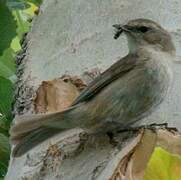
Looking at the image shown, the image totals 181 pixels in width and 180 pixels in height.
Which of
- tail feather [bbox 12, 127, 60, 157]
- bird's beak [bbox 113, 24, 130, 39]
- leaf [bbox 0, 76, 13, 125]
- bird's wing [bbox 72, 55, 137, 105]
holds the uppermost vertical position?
bird's beak [bbox 113, 24, 130, 39]

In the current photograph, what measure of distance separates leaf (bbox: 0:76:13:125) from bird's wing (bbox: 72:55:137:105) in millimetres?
739

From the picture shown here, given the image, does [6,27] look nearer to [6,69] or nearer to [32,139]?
[6,69]

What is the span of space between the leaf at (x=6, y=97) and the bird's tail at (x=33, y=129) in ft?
2.63

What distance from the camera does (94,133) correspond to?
264 cm

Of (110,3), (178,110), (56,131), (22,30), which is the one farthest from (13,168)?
(22,30)

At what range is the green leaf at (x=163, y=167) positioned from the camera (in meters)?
1.88

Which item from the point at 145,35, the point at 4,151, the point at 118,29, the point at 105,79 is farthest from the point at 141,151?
the point at 145,35

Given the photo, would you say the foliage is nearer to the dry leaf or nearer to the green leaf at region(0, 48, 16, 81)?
the green leaf at region(0, 48, 16, 81)

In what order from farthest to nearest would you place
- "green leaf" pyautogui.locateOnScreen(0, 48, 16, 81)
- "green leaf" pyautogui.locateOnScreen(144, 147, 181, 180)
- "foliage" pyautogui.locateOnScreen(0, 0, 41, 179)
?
"green leaf" pyautogui.locateOnScreen(0, 48, 16, 81) → "foliage" pyautogui.locateOnScreen(0, 0, 41, 179) → "green leaf" pyautogui.locateOnScreen(144, 147, 181, 180)

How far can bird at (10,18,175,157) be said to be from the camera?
259 centimetres

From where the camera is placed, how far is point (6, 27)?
3.47 meters

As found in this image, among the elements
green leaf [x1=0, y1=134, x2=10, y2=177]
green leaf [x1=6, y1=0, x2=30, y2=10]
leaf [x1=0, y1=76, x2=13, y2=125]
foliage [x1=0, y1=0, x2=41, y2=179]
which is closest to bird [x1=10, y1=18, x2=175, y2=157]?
green leaf [x1=0, y1=134, x2=10, y2=177]

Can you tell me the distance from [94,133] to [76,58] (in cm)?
35

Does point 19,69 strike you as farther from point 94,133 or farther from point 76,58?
point 94,133
